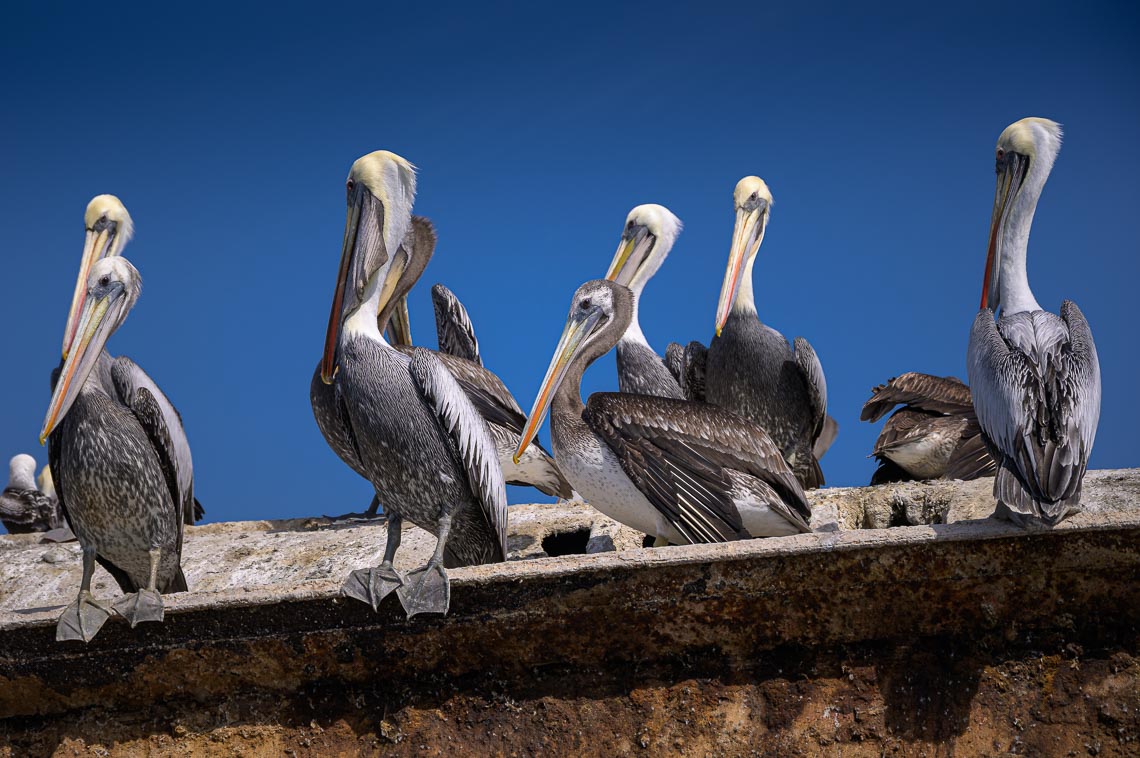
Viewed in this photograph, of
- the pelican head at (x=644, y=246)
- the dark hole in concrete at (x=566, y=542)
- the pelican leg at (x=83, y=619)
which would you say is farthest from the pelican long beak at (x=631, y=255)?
the pelican leg at (x=83, y=619)

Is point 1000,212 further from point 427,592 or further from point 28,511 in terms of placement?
point 28,511

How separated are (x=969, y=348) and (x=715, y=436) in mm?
1100

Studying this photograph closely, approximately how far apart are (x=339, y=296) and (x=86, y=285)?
116 cm

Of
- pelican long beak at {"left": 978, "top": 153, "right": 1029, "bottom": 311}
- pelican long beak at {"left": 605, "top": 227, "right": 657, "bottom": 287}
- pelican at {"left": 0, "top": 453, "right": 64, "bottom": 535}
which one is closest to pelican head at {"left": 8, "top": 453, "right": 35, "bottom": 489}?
pelican at {"left": 0, "top": 453, "right": 64, "bottom": 535}

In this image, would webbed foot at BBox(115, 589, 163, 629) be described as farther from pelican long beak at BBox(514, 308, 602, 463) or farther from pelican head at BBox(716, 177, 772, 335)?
pelican head at BBox(716, 177, 772, 335)

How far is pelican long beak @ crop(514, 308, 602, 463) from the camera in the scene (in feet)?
16.9

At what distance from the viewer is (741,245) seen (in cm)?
788

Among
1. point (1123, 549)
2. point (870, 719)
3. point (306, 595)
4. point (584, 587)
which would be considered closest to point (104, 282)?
point (306, 595)

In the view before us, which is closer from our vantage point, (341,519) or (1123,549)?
(1123,549)

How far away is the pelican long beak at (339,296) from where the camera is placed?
478 cm

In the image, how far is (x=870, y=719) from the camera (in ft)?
12.5

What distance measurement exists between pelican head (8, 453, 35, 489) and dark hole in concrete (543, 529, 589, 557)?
7593 millimetres

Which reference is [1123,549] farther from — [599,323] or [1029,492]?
[599,323]

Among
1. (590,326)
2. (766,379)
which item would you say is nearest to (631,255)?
(766,379)
